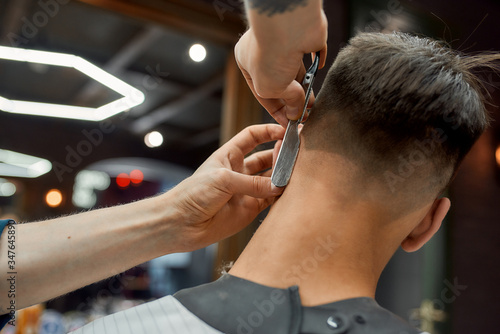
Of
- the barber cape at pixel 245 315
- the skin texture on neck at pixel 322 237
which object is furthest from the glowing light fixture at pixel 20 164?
the skin texture on neck at pixel 322 237

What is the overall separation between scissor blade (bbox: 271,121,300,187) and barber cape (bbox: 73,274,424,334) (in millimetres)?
251

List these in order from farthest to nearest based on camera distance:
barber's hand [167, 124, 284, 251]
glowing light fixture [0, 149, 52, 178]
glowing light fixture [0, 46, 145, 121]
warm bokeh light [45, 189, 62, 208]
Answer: warm bokeh light [45, 189, 62, 208], glowing light fixture [0, 149, 52, 178], glowing light fixture [0, 46, 145, 121], barber's hand [167, 124, 284, 251]

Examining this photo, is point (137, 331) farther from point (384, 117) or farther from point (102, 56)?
point (102, 56)

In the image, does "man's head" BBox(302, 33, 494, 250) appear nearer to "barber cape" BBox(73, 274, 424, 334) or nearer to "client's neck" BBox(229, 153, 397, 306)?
"client's neck" BBox(229, 153, 397, 306)

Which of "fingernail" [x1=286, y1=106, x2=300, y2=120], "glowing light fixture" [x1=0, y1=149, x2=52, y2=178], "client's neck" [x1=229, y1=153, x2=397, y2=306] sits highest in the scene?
"fingernail" [x1=286, y1=106, x2=300, y2=120]

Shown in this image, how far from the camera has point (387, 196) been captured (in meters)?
1.01

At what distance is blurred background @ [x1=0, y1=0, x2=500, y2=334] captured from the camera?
9.34ft

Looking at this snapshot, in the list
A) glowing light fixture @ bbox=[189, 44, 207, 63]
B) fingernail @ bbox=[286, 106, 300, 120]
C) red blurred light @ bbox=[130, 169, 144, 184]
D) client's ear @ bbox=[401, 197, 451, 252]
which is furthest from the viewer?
red blurred light @ bbox=[130, 169, 144, 184]

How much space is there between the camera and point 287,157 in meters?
1.05

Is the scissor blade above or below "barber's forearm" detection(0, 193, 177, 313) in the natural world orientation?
above

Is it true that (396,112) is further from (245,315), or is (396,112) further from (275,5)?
(245,315)

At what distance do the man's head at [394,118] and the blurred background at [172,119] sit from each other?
41 centimetres

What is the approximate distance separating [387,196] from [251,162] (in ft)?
1.87

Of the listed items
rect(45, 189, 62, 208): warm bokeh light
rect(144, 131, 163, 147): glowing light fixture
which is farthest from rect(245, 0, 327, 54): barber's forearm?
rect(144, 131, 163, 147): glowing light fixture
